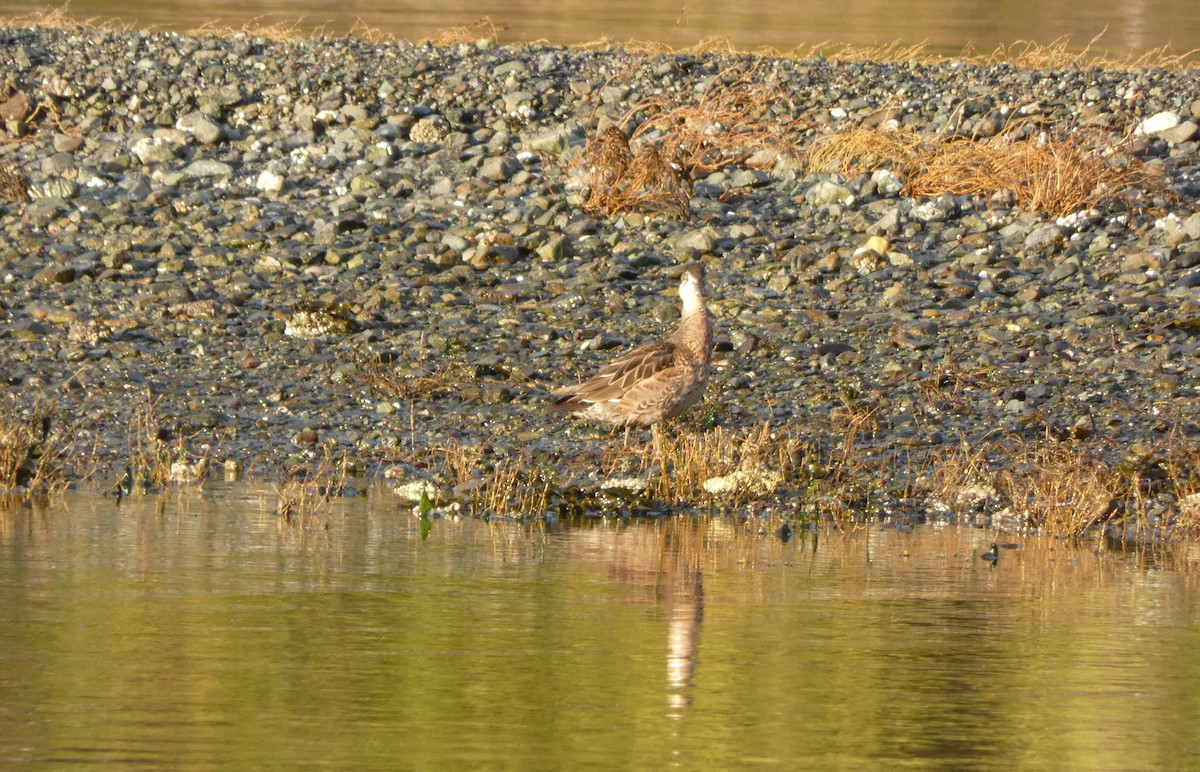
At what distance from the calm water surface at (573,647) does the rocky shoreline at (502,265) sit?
178cm

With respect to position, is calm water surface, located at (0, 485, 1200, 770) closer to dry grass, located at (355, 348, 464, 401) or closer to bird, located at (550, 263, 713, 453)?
bird, located at (550, 263, 713, 453)

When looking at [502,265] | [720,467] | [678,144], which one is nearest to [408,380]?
[720,467]

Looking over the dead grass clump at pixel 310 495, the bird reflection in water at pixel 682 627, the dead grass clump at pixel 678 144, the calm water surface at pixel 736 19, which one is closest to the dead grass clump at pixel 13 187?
the dead grass clump at pixel 678 144

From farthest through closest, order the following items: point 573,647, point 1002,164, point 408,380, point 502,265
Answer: point 1002,164
point 502,265
point 408,380
point 573,647

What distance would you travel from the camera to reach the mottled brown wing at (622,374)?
36.1 ft

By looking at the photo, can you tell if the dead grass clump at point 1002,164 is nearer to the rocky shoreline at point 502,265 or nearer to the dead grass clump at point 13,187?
the rocky shoreline at point 502,265

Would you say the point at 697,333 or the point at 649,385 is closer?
the point at 649,385

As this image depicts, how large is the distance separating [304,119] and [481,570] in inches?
409

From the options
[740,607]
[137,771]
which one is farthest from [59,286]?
[137,771]

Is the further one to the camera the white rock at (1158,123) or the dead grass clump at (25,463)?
the white rock at (1158,123)

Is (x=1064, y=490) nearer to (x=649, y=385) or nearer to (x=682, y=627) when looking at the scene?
(x=649, y=385)

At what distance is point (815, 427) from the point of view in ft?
37.1

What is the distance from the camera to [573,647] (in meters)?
6.98

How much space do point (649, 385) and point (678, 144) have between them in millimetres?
6056
